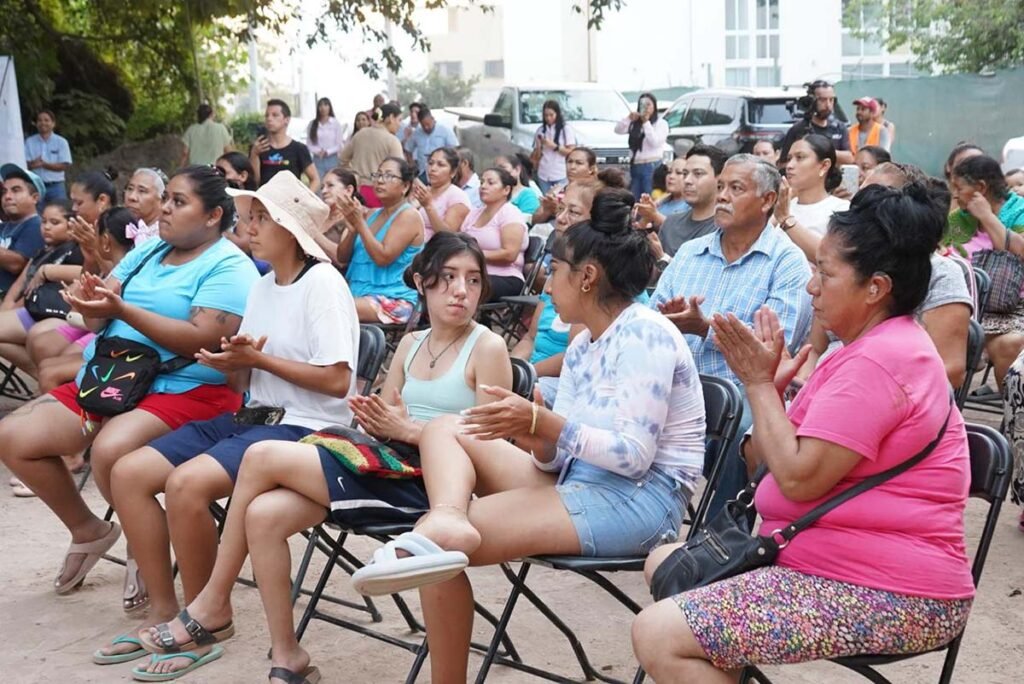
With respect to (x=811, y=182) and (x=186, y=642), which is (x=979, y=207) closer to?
(x=811, y=182)

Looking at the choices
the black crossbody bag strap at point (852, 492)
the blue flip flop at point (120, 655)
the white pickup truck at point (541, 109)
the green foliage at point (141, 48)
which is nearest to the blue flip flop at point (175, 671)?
the blue flip flop at point (120, 655)

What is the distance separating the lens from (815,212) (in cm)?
620

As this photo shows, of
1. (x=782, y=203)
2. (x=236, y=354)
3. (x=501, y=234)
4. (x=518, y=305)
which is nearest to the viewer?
(x=236, y=354)

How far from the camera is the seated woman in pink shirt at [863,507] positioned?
283 cm

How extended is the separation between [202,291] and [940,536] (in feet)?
9.26

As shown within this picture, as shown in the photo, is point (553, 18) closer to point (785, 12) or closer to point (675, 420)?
point (785, 12)

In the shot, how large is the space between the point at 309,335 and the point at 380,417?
659 millimetres

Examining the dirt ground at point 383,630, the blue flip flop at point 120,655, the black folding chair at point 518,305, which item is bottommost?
the dirt ground at point 383,630

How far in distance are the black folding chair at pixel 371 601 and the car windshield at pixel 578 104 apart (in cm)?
1420

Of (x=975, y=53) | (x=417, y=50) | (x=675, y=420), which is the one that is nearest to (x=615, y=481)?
(x=675, y=420)

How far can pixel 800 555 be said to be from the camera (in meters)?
2.94

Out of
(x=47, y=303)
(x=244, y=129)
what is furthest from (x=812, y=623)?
(x=244, y=129)

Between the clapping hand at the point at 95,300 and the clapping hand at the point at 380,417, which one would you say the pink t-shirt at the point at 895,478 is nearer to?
the clapping hand at the point at 380,417

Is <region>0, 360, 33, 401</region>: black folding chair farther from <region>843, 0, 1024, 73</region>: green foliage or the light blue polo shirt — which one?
<region>843, 0, 1024, 73</region>: green foliage
